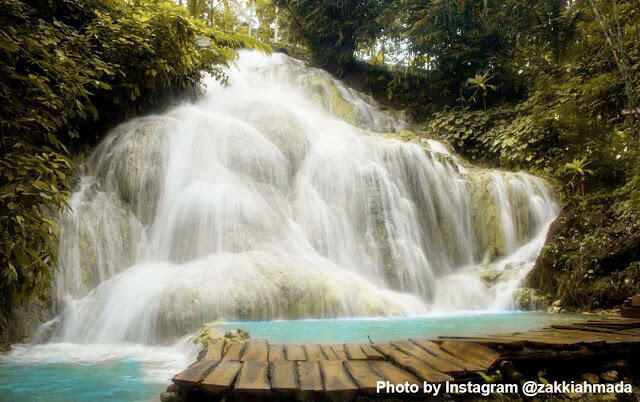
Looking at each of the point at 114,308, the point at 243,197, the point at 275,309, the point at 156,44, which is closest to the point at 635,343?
the point at 275,309

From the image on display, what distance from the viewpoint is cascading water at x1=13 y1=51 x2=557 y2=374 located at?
5.32m

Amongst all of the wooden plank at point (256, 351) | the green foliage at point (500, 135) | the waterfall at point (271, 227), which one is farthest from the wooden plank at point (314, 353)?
the green foliage at point (500, 135)

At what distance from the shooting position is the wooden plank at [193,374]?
1809 millimetres

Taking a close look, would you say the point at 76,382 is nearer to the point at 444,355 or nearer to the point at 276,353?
the point at 276,353

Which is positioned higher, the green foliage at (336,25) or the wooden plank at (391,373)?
the green foliage at (336,25)

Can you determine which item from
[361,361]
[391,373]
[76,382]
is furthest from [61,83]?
[391,373]

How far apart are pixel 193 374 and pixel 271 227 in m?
5.28

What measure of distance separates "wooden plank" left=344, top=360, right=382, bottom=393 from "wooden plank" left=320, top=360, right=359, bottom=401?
3 centimetres

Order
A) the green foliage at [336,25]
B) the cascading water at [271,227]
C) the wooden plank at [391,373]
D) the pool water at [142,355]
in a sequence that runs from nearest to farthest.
A: the wooden plank at [391,373] < the pool water at [142,355] < the cascading water at [271,227] < the green foliage at [336,25]

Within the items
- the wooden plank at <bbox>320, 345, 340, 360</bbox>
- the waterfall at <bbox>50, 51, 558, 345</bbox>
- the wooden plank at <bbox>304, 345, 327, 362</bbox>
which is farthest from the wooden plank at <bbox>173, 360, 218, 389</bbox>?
the waterfall at <bbox>50, 51, 558, 345</bbox>

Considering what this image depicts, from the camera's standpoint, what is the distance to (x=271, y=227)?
283 inches

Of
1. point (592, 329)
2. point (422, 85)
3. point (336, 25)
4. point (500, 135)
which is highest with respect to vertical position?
point (336, 25)

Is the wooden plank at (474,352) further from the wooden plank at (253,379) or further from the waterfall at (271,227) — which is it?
the waterfall at (271,227)

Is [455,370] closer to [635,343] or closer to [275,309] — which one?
[635,343]
